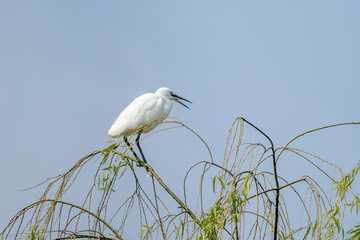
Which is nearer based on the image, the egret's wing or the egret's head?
the egret's wing

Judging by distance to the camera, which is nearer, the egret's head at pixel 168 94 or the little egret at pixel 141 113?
the little egret at pixel 141 113

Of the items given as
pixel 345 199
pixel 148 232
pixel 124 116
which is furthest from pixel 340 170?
pixel 124 116

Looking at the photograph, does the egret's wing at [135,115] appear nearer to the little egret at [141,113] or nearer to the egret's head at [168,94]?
the little egret at [141,113]

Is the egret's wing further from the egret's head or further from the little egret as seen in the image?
the egret's head

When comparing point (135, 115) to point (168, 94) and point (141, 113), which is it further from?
point (168, 94)

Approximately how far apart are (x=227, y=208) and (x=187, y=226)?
31 centimetres

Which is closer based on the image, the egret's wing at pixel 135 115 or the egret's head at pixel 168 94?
the egret's wing at pixel 135 115

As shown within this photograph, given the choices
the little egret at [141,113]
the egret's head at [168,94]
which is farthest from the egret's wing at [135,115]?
the egret's head at [168,94]

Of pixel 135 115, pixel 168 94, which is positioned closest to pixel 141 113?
pixel 135 115

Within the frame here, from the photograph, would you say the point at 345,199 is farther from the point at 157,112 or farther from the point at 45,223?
the point at 157,112

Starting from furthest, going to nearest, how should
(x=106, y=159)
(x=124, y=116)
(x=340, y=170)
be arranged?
(x=124, y=116) < (x=106, y=159) < (x=340, y=170)

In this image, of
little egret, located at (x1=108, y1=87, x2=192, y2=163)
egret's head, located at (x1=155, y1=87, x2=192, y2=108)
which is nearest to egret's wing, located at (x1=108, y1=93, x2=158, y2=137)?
little egret, located at (x1=108, y1=87, x2=192, y2=163)

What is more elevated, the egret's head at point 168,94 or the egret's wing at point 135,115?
the egret's head at point 168,94

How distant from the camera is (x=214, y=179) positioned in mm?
2076
